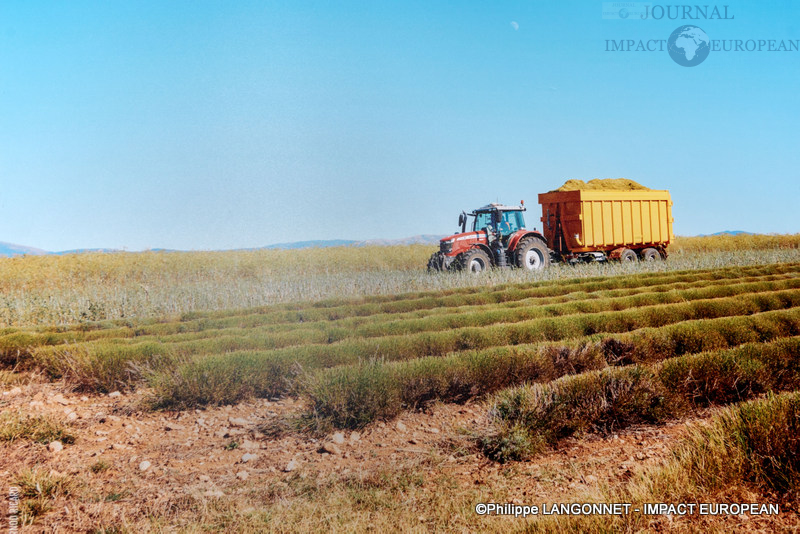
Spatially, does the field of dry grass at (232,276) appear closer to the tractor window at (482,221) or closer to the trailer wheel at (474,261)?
the trailer wheel at (474,261)

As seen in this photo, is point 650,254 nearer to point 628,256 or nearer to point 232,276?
point 628,256

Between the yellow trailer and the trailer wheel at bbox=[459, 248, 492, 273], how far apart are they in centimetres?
398

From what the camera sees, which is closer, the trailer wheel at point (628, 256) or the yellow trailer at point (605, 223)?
the yellow trailer at point (605, 223)

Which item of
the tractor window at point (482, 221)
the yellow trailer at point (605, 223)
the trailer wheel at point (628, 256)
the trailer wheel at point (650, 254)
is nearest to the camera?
the tractor window at point (482, 221)

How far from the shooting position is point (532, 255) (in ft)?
55.2

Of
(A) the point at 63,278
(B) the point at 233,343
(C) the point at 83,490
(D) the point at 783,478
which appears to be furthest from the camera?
(A) the point at 63,278

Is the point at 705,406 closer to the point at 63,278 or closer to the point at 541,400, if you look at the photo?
the point at 541,400

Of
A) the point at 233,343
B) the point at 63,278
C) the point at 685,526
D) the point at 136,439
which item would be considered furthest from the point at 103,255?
the point at 685,526

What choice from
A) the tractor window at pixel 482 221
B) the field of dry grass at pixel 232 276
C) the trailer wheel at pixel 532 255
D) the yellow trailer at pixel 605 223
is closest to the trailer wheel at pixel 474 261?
the field of dry grass at pixel 232 276

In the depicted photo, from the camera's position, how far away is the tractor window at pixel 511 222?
16.9m

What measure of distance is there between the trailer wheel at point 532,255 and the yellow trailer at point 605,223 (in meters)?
1.75

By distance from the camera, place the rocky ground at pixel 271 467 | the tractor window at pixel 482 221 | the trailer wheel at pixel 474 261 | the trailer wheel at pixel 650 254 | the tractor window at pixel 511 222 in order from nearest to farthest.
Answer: the rocky ground at pixel 271 467 → the trailer wheel at pixel 474 261 → the tractor window at pixel 482 221 → the tractor window at pixel 511 222 → the trailer wheel at pixel 650 254

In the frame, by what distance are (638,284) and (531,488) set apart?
460 inches

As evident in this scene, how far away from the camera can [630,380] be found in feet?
16.7
